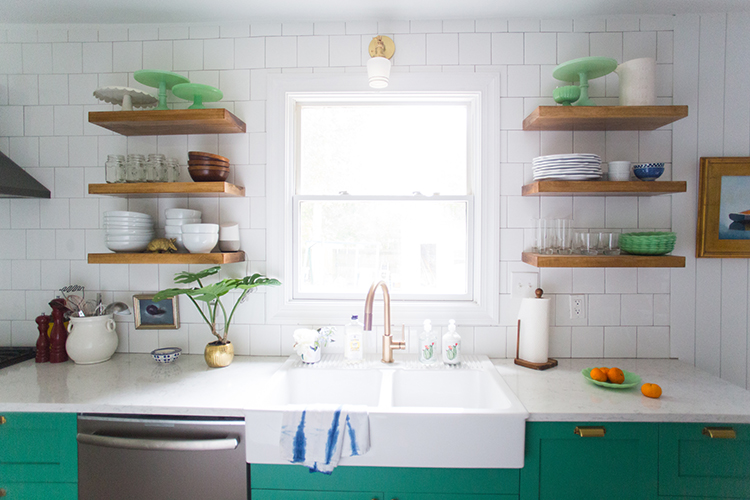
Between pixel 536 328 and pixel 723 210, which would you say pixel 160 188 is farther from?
pixel 723 210

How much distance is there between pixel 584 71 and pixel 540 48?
0.97 ft

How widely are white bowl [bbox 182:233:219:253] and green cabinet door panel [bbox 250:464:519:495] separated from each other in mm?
987

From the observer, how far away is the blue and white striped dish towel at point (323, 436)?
1.32m

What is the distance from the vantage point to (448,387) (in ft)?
5.88

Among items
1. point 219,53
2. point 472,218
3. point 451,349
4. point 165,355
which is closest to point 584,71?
point 472,218

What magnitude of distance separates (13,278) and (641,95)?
3.23 m

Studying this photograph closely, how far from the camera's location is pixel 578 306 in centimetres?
197

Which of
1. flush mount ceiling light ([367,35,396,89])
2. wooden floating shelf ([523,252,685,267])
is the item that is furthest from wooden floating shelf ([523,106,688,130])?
flush mount ceiling light ([367,35,396,89])

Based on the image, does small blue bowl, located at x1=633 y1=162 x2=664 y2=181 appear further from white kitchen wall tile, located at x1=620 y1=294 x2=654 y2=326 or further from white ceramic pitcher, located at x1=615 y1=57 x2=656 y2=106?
white kitchen wall tile, located at x1=620 y1=294 x2=654 y2=326

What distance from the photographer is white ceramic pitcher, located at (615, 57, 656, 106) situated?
5.63 ft

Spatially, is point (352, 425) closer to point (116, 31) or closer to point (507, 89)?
point (507, 89)

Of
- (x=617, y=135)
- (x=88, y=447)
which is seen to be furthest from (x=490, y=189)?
(x=88, y=447)

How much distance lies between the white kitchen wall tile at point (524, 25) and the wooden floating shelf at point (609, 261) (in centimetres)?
114

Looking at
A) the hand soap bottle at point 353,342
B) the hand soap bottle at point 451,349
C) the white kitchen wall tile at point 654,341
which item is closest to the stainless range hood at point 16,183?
the hand soap bottle at point 353,342
